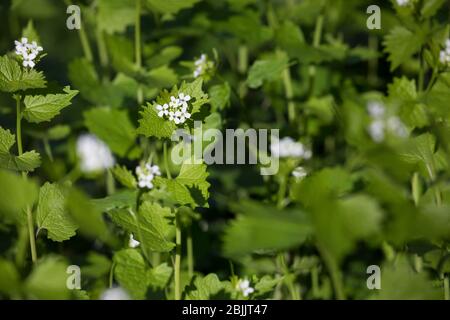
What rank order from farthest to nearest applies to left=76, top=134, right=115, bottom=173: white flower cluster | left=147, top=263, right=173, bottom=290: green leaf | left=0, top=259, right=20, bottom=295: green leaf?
left=76, top=134, right=115, bottom=173: white flower cluster
left=147, top=263, right=173, bottom=290: green leaf
left=0, top=259, right=20, bottom=295: green leaf

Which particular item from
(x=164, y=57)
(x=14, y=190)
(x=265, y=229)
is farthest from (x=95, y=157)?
(x=265, y=229)

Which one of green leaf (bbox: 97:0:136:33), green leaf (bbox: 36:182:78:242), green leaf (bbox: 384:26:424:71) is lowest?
green leaf (bbox: 36:182:78:242)

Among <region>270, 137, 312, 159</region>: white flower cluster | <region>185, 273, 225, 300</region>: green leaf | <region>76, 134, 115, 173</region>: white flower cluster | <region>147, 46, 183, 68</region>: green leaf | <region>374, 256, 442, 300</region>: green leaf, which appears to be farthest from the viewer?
<region>76, 134, 115, 173</region>: white flower cluster

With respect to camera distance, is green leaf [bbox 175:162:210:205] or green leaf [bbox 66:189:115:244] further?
green leaf [bbox 175:162:210:205]

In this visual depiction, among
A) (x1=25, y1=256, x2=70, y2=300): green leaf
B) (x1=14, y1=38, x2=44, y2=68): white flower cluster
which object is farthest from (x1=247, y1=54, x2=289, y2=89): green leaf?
(x1=25, y1=256, x2=70, y2=300): green leaf

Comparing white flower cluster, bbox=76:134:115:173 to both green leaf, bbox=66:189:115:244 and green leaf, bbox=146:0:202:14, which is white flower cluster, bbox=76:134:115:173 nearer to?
green leaf, bbox=146:0:202:14

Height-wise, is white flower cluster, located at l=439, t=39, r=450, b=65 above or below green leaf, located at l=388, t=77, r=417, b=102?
above
